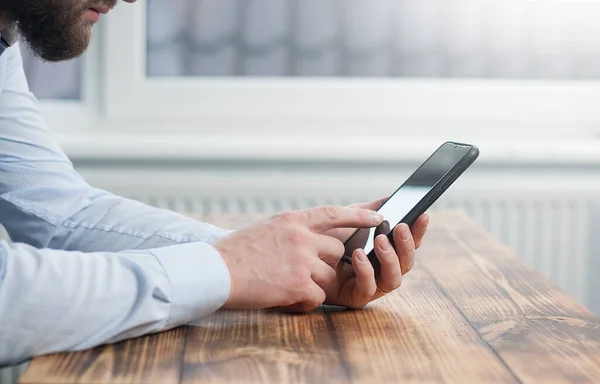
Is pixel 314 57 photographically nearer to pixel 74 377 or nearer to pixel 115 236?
pixel 115 236

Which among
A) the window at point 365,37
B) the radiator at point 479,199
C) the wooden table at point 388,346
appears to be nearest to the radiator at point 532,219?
Answer: the radiator at point 479,199

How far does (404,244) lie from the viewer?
36.9 inches

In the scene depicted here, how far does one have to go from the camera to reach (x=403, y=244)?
937mm

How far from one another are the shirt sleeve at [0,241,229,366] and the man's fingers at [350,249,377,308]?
14cm

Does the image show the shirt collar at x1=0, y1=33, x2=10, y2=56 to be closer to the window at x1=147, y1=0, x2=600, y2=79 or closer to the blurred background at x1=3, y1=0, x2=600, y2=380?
the blurred background at x1=3, y1=0, x2=600, y2=380

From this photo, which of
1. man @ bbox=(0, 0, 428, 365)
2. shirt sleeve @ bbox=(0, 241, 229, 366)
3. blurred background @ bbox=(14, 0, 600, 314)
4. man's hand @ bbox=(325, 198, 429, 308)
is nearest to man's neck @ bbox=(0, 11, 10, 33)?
man @ bbox=(0, 0, 428, 365)

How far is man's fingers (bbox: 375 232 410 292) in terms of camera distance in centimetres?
93

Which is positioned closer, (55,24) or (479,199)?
(55,24)

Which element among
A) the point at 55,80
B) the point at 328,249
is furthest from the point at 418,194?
the point at 55,80

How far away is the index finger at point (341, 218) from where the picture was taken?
0.94 meters

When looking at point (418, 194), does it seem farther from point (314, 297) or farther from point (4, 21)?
point (4, 21)

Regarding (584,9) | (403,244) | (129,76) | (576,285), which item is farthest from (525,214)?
(403,244)

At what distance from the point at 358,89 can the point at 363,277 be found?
123 cm

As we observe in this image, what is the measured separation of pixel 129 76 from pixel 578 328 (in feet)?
4.70
